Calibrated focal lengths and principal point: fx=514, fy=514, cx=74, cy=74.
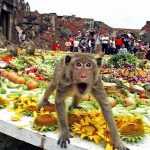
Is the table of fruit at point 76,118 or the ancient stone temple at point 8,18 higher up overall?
the ancient stone temple at point 8,18

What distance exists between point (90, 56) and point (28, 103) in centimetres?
192

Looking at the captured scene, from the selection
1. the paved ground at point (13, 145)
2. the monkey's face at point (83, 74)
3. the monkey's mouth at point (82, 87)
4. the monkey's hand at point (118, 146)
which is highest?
the monkey's face at point (83, 74)

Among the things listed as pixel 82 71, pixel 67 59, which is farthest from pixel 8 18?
pixel 82 71

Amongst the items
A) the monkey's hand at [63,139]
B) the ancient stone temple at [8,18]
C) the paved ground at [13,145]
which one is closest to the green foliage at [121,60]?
the paved ground at [13,145]

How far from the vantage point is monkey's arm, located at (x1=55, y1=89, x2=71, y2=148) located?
6.02m

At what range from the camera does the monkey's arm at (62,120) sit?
6023 millimetres

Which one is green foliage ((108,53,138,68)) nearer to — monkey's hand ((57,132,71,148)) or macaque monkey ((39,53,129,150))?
macaque monkey ((39,53,129,150))

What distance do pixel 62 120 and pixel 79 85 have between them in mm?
519

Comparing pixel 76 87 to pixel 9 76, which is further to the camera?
pixel 9 76

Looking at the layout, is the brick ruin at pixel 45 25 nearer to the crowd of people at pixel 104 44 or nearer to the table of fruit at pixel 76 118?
the crowd of people at pixel 104 44

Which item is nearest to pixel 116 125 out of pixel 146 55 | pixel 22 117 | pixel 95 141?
pixel 95 141

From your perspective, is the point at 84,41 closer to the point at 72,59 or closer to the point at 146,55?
the point at 146,55

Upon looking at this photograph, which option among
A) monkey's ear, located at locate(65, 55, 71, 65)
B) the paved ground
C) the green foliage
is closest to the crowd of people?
the green foliage

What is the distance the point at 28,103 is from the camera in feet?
24.9
